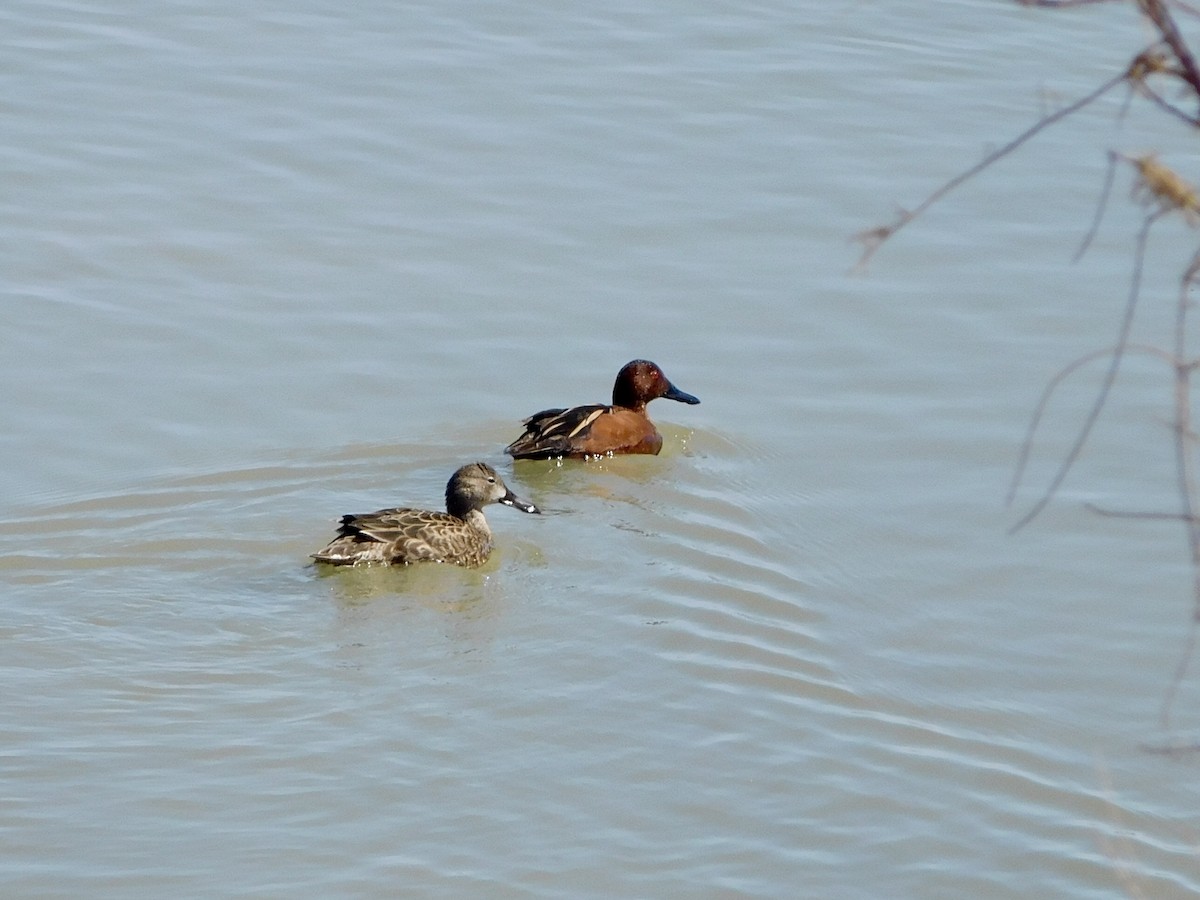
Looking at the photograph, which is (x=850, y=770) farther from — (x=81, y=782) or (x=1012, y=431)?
(x=1012, y=431)

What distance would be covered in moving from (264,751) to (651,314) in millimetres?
5645

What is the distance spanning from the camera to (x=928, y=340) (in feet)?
37.7

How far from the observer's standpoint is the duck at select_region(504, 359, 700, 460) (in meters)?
10.4

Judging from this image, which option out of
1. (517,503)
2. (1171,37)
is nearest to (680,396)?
(517,503)

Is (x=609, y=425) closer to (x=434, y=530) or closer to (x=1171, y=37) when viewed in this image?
(x=434, y=530)

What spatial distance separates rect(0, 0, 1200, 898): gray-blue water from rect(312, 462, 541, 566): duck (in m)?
0.13

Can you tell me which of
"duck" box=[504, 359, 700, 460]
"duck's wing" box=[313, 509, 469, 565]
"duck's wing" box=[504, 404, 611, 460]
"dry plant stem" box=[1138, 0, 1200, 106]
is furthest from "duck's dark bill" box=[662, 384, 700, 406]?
"dry plant stem" box=[1138, 0, 1200, 106]

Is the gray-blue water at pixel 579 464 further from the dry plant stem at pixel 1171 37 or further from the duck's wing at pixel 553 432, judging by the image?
the dry plant stem at pixel 1171 37

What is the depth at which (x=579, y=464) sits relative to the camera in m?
10.9

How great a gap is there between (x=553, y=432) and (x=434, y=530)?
1.47 metres

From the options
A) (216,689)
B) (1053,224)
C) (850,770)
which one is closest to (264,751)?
(216,689)

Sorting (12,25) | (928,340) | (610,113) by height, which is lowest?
(928,340)

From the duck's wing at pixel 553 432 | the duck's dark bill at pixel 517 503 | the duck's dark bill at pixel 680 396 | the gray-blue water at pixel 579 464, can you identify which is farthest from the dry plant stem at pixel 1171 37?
the duck's dark bill at pixel 680 396

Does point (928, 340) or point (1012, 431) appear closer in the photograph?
point (1012, 431)
